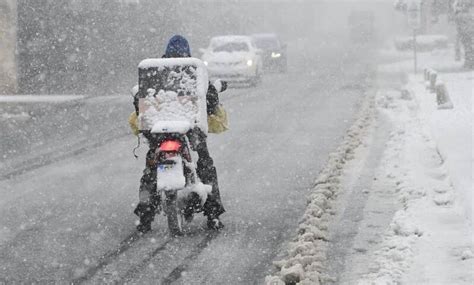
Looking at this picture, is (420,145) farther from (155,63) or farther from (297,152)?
(155,63)

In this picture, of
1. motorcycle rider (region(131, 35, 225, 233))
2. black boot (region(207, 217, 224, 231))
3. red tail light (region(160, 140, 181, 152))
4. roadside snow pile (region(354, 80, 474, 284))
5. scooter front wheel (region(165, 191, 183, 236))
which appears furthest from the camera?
black boot (region(207, 217, 224, 231))

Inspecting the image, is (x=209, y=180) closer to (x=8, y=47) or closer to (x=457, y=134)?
(x=457, y=134)

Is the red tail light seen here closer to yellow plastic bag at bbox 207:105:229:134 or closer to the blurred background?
yellow plastic bag at bbox 207:105:229:134

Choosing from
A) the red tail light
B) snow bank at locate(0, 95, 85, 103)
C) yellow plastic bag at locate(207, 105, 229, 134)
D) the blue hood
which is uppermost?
the blue hood

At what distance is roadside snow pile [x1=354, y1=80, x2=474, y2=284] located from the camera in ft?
19.1

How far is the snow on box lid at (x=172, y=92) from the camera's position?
729 cm

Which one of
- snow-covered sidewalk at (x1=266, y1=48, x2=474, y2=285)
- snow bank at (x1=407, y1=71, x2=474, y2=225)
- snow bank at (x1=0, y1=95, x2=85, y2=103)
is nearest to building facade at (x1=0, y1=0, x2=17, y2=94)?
snow bank at (x1=0, y1=95, x2=85, y2=103)

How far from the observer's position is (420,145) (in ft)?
40.0

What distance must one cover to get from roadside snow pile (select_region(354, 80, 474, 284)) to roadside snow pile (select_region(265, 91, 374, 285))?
15.3 inches

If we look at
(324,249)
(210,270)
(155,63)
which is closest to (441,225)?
(324,249)

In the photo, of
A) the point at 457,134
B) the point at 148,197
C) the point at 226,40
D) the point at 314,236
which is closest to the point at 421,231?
the point at 314,236

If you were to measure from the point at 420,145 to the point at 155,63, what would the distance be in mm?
5913

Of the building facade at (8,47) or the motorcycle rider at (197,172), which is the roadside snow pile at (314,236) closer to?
the motorcycle rider at (197,172)

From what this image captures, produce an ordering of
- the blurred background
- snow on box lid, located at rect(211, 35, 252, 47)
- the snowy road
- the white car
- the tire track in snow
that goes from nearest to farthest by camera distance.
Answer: the tire track in snow → the snowy road → the blurred background → the white car → snow on box lid, located at rect(211, 35, 252, 47)
